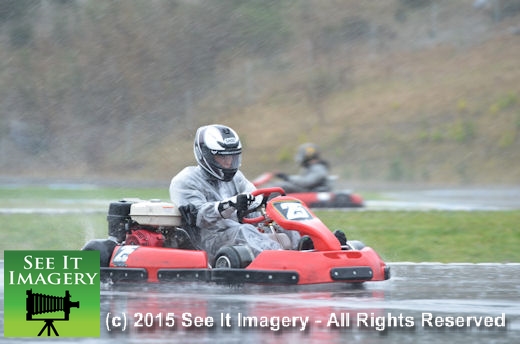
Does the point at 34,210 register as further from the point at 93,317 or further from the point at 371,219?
the point at 93,317

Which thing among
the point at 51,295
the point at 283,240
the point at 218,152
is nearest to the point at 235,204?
the point at 283,240

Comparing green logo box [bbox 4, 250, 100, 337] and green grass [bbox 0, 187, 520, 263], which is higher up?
green grass [bbox 0, 187, 520, 263]

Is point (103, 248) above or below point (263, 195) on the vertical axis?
below

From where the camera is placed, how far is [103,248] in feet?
32.0

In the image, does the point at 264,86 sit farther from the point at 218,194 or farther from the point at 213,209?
the point at 213,209

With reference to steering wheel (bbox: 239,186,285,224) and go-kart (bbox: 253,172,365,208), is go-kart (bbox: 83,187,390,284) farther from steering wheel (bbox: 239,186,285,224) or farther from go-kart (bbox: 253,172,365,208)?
go-kart (bbox: 253,172,365,208)

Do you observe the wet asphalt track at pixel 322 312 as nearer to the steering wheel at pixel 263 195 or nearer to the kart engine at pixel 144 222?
the kart engine at pixel 144 222

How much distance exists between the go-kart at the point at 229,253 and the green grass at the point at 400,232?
3257mm

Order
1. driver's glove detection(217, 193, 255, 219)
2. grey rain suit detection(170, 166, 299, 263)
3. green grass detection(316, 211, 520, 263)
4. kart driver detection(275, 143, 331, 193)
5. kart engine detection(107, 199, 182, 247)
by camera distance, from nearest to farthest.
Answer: driver's glove detection(217, 193, 255, 219) → grey rain suit detection(170, 166, 299, 263) → kart engine detection(107, 199, 182, 247) → green grass detection(316, 211, 520, 263) → kart driver detection(275, 143, 331, 193)

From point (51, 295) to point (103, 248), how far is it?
254 centimetres

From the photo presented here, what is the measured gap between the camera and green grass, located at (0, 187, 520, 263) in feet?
43.6

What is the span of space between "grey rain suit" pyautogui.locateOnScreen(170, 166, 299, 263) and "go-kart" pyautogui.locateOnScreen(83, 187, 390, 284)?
15 cm

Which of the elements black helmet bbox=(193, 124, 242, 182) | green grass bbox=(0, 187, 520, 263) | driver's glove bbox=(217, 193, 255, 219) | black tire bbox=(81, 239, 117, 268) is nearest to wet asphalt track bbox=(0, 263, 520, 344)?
black tire bbox=(81, 239, 117, 268)

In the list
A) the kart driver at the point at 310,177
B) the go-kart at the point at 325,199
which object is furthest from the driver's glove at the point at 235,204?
the kart driver at the point at 310,177
